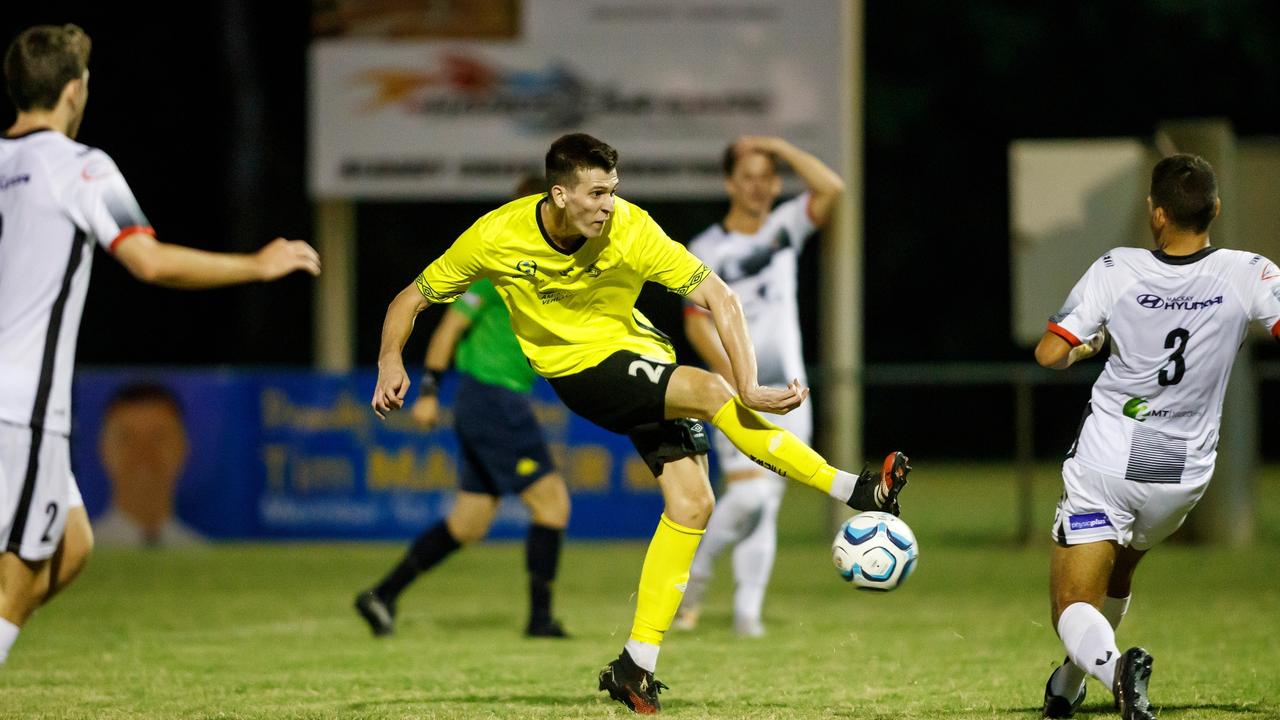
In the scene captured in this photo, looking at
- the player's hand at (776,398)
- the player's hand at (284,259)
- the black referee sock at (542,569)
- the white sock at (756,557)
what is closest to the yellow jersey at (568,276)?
the player's hand at (776,398)

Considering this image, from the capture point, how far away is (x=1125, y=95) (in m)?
30.7

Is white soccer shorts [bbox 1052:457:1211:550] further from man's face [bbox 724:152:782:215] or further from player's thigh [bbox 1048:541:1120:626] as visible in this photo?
man's face [bbox 724:152:782:215]

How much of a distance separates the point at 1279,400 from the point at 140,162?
20072 mm

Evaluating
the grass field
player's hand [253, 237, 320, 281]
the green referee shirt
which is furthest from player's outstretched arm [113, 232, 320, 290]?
the green referee shirt

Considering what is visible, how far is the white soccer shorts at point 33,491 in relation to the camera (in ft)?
17.2

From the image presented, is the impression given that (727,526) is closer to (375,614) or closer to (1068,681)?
(375,614)

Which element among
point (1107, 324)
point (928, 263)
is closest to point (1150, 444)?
point (1107, 324)

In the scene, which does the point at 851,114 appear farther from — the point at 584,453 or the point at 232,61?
the point at 232,61

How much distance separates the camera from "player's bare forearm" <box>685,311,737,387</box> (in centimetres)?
883

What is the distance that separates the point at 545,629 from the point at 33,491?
416cm

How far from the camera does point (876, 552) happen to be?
20.1 feet

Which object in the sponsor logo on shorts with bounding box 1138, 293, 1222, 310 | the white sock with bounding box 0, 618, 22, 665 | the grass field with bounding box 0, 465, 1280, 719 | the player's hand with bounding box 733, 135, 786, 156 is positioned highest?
the player's hand with bounding box 733, 135, 786, 156

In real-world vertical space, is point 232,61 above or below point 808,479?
above

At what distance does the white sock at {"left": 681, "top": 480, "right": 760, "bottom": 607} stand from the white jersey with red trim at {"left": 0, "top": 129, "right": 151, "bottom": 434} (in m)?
4.57
